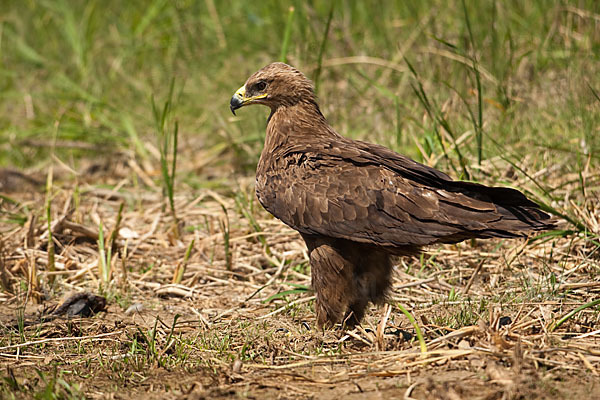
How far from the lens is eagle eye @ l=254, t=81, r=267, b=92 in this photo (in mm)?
4379

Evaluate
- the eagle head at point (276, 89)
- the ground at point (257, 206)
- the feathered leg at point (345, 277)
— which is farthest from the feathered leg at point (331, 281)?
the eagle head at point (276, 89)

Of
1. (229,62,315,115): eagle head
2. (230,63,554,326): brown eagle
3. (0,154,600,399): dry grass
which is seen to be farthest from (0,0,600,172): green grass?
(230,63,554,326): brown eagle

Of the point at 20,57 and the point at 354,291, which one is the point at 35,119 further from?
the point at 354,291

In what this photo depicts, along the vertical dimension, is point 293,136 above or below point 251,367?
above

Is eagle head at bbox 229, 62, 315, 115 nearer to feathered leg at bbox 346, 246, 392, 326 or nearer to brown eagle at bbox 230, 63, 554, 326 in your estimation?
brown eagle at bbox 230, 63, 554, 326

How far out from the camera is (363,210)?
11.8 ft

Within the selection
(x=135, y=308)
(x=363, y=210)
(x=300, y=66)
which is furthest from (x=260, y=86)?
(x=300, y=66)

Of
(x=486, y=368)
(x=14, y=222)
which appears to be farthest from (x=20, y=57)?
(x=486, y=368)

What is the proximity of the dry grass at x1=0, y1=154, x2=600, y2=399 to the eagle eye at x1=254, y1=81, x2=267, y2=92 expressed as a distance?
0.98 m

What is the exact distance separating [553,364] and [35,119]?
6.54m

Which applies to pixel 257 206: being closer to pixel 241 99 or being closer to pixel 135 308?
pixel 241 99

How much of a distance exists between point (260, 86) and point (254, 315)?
1.35 metres

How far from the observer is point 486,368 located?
2.74 m

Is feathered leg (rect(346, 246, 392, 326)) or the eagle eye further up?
the eagle eye
